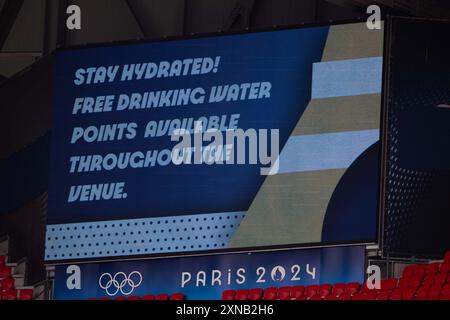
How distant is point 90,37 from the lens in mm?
16453

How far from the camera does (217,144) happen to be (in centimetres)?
1323

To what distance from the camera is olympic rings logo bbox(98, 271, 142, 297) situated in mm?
13523

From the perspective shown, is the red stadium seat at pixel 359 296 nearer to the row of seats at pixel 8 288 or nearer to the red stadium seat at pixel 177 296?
the red stadium seat at pixel 177 296

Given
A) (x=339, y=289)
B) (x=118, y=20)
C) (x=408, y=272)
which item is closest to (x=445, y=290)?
(x=408, y=272)

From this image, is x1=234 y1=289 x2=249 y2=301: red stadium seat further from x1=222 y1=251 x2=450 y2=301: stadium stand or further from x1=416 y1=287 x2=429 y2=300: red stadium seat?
x1=416 y1=287 x2=429 y2=300: red stadium seat

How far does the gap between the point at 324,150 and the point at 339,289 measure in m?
1.47

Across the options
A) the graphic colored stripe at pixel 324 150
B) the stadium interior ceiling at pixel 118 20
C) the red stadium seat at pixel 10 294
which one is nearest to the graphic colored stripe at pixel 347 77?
the graphic colored stripe at pixel 324 150

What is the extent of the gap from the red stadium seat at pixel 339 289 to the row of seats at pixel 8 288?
11.8 feet

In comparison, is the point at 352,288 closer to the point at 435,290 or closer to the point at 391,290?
the point at 391,290

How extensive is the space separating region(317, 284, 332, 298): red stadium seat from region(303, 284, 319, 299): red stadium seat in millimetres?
41

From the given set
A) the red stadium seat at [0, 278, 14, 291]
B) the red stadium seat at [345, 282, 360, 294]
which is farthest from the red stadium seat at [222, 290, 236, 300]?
the red stadium seat at [0, 278, 14, 291]

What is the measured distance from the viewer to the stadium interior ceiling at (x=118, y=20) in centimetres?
1586
